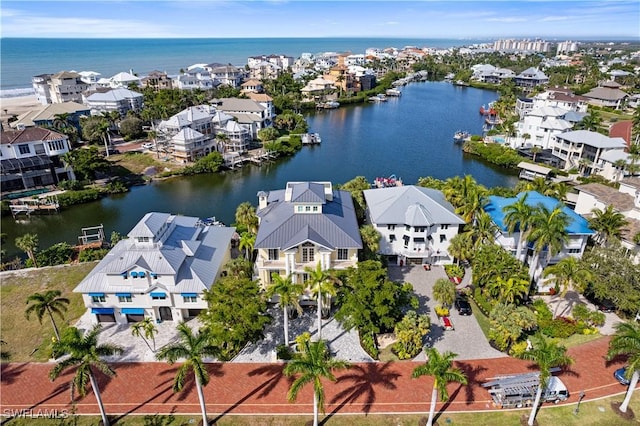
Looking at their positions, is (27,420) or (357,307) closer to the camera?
(27,420)

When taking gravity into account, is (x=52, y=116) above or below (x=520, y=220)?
above

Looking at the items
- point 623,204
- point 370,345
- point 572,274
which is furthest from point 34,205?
point 623,204

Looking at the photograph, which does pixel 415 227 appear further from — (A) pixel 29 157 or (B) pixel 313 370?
(A) pixel 29 157

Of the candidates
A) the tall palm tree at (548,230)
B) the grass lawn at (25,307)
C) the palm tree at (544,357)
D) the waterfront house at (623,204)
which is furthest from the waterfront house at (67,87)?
the palm tree at (544,357)

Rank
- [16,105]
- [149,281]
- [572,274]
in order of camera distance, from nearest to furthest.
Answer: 1. [572,274]
2. [149,281]
3. [16,105]

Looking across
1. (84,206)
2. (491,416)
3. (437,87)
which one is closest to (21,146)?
(84,206)

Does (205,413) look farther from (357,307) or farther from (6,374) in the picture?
(6,374)
